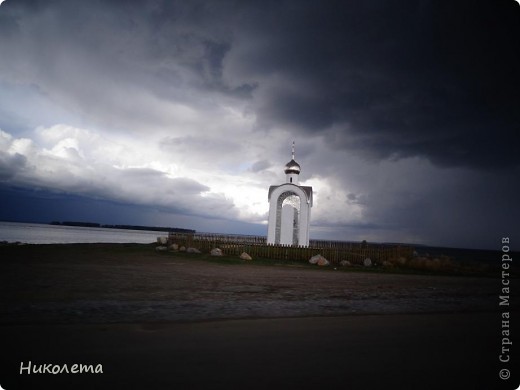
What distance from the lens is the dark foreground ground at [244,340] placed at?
3.67m

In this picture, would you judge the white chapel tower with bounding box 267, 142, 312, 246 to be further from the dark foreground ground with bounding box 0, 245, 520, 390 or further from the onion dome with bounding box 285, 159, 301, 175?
the dark foreground ground with bounding box 0, 245, 520, 390

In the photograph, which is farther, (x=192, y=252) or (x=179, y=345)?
(x=192, y=252)

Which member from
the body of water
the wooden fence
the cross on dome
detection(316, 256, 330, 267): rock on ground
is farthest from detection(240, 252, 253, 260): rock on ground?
the body of water

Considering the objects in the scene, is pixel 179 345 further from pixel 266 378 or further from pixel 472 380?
pixel 472 380

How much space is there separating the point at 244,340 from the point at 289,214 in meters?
27.1

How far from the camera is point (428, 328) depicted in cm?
596

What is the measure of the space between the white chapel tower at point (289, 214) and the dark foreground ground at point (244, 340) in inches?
865

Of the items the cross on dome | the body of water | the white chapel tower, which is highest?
the cross on dome

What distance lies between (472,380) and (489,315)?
178 inches

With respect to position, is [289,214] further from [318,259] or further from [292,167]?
[318,259]

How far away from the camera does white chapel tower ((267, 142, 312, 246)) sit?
30938mm

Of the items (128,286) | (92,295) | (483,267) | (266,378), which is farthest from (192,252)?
(483,267)

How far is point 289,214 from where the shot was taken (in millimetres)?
31750

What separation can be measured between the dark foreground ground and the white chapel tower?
21960 mm
